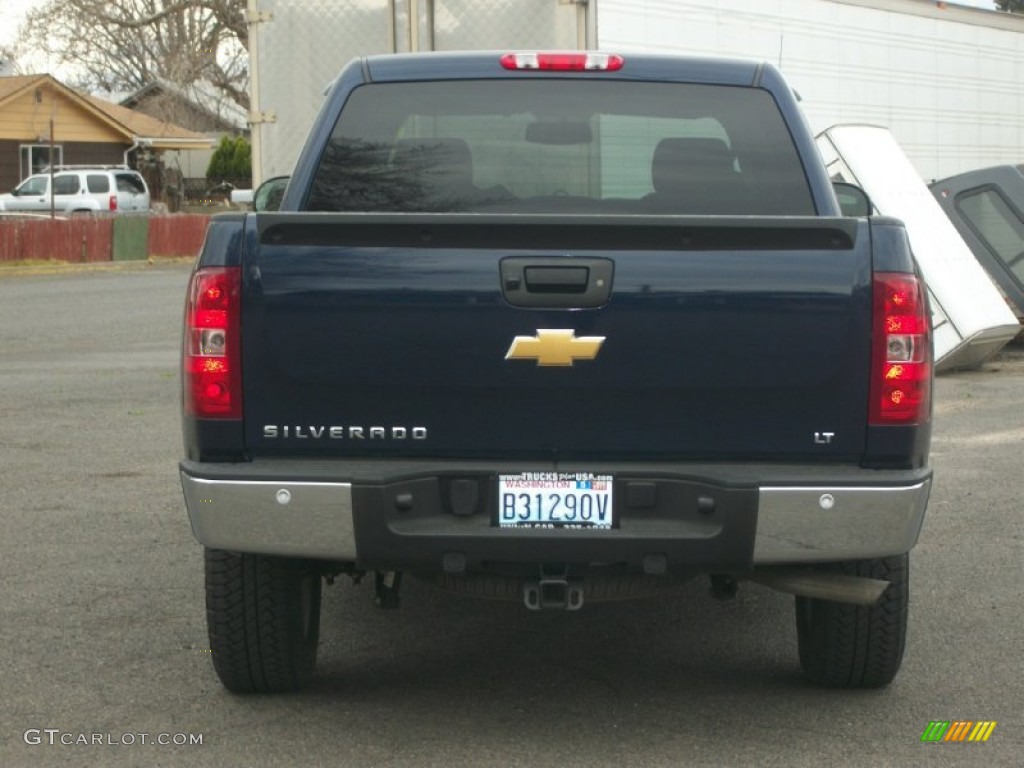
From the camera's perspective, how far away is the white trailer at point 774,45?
38.1 ft

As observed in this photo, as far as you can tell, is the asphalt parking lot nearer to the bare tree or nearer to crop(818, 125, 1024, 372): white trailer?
crop(818, 125, 1024, 372): white trailer

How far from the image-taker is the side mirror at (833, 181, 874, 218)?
6.55 m

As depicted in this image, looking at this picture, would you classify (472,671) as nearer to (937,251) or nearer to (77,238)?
(937,251)

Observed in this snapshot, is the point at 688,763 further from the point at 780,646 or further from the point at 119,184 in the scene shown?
the point at 119,184

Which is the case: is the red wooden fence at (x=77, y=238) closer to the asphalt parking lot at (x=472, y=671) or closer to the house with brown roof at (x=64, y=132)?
the house with brown roof at (x=64, y=132)

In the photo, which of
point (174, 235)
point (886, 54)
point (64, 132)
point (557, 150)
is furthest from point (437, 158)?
point (64, 132)

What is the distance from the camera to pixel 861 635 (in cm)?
553

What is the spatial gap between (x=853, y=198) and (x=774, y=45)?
433 inches

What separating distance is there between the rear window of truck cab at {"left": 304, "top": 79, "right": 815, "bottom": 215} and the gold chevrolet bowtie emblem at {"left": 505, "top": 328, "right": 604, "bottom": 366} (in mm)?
1134

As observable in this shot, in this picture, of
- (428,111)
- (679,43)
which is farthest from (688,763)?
(679,43)

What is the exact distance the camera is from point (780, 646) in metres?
6.37

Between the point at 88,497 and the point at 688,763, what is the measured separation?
5.08 meters

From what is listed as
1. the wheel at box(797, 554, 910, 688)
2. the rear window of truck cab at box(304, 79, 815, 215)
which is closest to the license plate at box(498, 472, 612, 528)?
the wheel at box(797, 554, 910, 688)

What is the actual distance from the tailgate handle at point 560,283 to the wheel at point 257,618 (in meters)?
1.17
